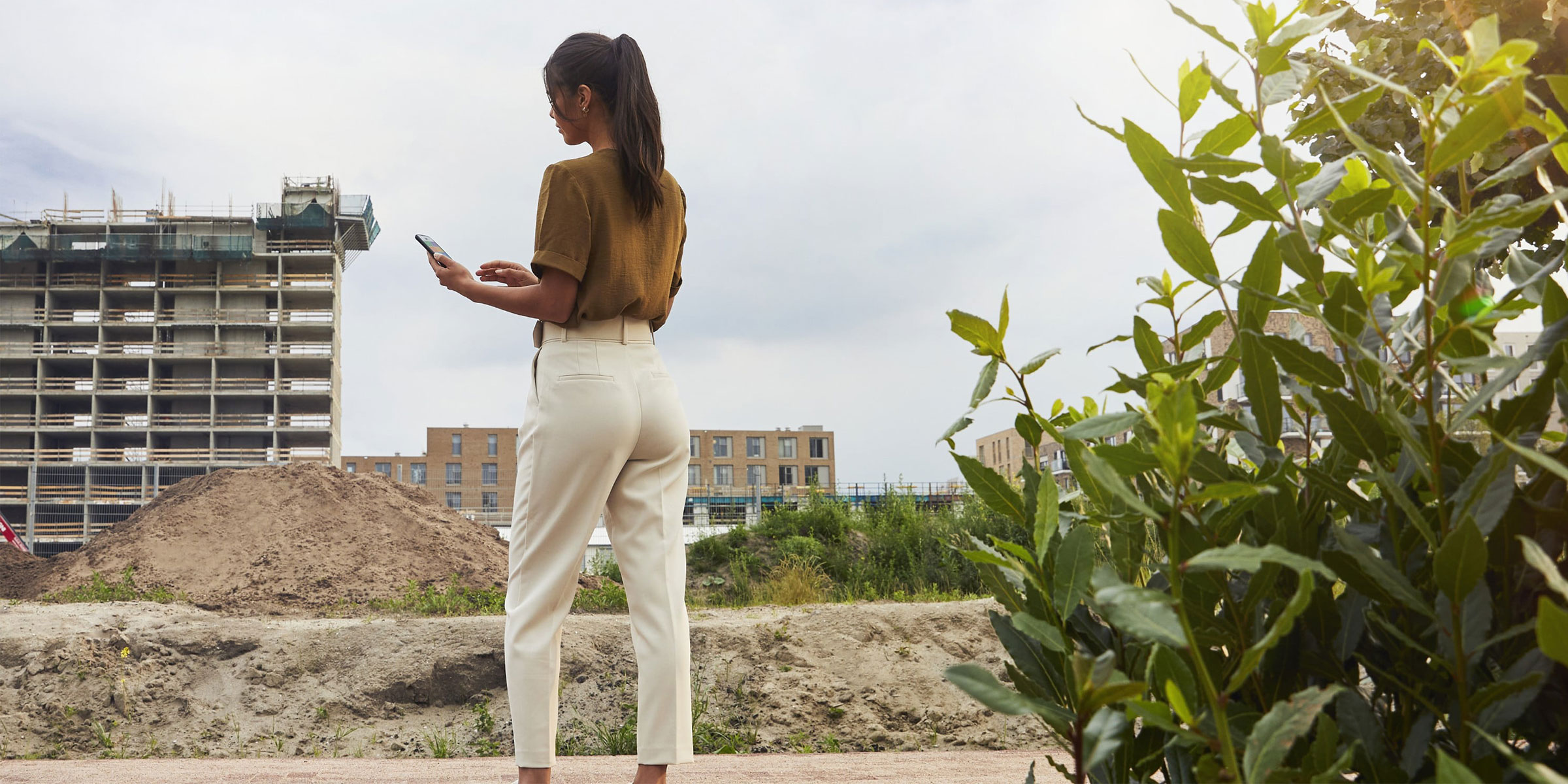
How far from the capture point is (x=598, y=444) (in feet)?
6.08

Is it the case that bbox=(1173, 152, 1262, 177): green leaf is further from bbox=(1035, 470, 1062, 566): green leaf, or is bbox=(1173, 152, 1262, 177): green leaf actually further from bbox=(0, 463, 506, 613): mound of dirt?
bbox=(0, 463, 506, 613): mound of dirt

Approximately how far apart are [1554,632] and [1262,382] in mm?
238

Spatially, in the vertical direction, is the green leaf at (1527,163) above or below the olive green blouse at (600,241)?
below

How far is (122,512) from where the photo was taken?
40.5 m

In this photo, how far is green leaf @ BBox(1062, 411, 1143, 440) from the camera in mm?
575

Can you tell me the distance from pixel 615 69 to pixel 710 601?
6.08 meters

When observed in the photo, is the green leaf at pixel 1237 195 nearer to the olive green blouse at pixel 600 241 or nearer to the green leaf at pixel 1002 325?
the green leaf at pixel 1002 325

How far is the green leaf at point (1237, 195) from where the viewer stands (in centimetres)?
62

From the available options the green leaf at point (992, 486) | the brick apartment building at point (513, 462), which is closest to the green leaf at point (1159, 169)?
the green leaf at point (992, 486)

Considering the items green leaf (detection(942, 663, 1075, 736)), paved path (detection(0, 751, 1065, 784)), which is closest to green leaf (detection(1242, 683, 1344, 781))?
green leaf (detection(942, 663, 1075, 736))

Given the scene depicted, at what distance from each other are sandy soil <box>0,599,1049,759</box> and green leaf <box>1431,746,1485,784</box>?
12.2 ft

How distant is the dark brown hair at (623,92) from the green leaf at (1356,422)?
1.61 meters

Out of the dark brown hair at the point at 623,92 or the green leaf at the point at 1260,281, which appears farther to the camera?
the dark brown hair at the point at 623,92

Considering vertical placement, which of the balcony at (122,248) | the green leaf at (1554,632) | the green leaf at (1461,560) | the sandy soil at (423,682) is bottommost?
the sandy soil at (423,682)
